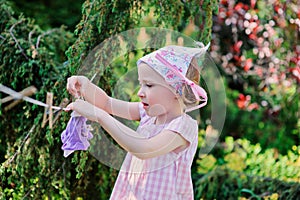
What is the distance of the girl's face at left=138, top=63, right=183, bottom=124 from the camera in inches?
87.5

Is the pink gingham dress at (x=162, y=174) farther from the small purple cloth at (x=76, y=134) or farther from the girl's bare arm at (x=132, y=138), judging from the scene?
the small purple cloth at (x=76, y=134)

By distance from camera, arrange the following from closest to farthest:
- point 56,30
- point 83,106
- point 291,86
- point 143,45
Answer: point 83,106 < point 143,45 < point 56,30 < point 291,86

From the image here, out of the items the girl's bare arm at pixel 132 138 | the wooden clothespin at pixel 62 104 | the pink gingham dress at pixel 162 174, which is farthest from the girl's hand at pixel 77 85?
the wooden clothespin at pixel 62 104

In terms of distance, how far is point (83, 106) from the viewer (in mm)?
2098

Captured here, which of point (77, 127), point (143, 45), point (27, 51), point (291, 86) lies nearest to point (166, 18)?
Answer: point (143, 45)

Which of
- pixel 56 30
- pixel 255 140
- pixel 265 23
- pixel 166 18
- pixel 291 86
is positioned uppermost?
pixel 166 18

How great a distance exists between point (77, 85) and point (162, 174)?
418 millimetres

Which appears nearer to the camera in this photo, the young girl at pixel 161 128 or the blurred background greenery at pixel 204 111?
the young girl at pixel 161 128

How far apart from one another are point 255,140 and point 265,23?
90cm

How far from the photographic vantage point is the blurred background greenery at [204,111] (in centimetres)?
298

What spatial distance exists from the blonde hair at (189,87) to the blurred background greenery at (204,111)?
Answer: 62 centimetres

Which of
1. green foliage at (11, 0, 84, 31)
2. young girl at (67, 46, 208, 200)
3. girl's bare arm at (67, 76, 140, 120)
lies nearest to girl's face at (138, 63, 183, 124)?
young girl at (67, 46, 208, 200)

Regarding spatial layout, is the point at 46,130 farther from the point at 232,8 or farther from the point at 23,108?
the point at 232,8

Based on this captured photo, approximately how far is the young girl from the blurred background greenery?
544 mm
